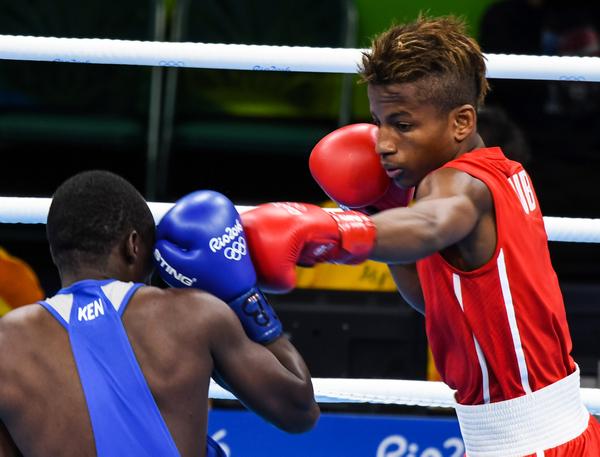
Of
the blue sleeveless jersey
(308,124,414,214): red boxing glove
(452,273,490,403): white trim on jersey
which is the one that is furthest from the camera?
(308,124,414,214): red boxing glove

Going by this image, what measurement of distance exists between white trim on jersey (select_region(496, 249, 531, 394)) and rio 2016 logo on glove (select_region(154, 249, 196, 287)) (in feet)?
1.71

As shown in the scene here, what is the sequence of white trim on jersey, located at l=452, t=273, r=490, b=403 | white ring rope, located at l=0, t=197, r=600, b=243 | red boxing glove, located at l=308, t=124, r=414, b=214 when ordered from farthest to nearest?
white ring rope, located at l=0, t=197, r=600, b=243 < red boxing glove, located at l=308, t=124, r=414, b=214 < white trim on jersey, located at l=452, t=273, r=490, b=403

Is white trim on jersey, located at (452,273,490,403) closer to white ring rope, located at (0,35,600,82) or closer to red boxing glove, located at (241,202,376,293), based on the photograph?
red boxing glove, located at (241,202,376,293)

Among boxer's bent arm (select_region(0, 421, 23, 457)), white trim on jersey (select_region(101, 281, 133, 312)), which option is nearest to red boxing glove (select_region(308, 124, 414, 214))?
white trim on jersey (select_region(101, 281, 133, 312))

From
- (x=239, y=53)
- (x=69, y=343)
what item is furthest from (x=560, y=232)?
(x=69, y=343)

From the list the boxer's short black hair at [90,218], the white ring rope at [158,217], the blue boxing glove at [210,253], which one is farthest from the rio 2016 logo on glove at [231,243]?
the white ring rope at [158,217]

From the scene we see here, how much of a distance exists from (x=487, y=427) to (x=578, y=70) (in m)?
0.79

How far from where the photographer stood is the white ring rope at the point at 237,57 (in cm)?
254

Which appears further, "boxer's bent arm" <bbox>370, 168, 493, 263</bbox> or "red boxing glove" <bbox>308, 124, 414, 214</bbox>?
"red boxing glove" <bbox>308, 124, 414, 214</bbox>

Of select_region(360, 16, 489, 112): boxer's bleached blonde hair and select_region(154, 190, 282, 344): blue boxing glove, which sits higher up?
select_region(360, 16, 489, 112): boxer's bleached blonde hair

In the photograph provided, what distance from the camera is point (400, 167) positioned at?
2.19 metres

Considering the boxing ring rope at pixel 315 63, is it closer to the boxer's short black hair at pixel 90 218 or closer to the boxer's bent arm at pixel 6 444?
the boxer's short black hair at pixel 90 218

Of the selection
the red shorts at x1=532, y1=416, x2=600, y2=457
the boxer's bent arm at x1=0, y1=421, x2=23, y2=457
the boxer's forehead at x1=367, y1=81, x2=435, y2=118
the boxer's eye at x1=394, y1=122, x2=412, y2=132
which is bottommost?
the boxer's bent arm at x1=0, y1=421, x2=23, y2=457

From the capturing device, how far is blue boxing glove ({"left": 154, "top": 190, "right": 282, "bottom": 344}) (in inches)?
78.3
